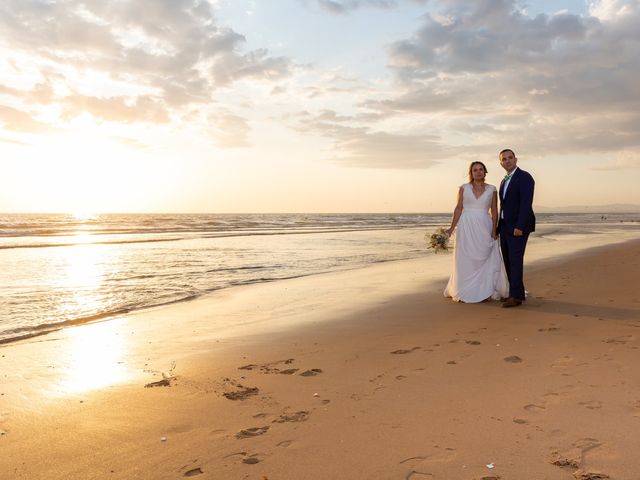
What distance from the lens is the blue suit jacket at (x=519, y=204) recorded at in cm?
693

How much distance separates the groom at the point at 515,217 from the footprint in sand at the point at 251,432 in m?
4.86

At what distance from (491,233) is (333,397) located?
16.5 feet

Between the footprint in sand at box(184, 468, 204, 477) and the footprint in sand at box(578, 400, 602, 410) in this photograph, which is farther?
the footprint in sand at box(578, 400, 602, 410)

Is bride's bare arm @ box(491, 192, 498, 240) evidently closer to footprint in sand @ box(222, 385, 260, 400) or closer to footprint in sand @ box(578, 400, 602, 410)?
footprint in sand @ box(578, 400, 602, 410)

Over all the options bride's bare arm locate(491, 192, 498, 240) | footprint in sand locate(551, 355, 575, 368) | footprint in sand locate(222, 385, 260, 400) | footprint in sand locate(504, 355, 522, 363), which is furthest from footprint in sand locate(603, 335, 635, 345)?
footprint in sand locate(222, 385, 260, 400)

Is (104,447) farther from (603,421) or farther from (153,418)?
(603,421)

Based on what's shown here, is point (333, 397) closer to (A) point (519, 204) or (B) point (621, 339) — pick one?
(B) point (621, 339)

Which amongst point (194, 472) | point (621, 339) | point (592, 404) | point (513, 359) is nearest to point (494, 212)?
point (621, 339)

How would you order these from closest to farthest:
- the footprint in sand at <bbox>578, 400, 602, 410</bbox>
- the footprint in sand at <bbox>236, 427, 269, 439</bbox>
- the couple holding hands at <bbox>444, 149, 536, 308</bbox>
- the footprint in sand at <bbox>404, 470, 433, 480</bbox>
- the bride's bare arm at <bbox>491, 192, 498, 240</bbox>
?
1. the footprint in sand at <bbox>404, 470, 433, 480</bbox>
2. the footprint in sand at <bbox>236, 427, 269, 439</bbox>
3. the footprint in sand at <bbox>578, 400, 602, 410</bbox>
4. the couple holding hands at <bbox>444, 149, 536, 308</bbox>
5. the bride's bare arm at <bbox>491, 192, 498, 240</bbox>

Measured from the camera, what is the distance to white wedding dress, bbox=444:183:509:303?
746 centimetres

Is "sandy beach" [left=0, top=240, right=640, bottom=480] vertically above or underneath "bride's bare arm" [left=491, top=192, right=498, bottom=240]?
underneath

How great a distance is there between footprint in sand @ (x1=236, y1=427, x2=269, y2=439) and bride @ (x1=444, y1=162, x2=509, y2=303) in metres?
5.16

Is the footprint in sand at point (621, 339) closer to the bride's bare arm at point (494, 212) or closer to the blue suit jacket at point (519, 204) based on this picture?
the blue suit jacket at point (519, 204)

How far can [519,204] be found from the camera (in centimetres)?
707
